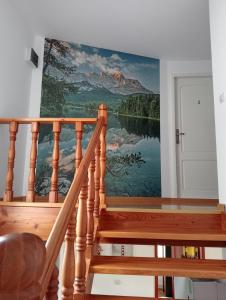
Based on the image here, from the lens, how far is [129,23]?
152 inches

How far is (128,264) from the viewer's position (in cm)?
180

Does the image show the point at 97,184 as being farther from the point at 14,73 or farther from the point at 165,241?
the point at 14,73

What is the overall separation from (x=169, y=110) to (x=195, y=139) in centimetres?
64

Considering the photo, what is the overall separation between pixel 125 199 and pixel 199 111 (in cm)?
199

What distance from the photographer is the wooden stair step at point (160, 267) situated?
1673 mm

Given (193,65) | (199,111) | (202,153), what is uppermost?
(193,65)

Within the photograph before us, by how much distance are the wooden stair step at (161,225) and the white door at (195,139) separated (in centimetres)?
217

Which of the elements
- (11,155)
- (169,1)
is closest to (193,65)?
(169,1)

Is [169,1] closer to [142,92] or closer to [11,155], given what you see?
[142,92]

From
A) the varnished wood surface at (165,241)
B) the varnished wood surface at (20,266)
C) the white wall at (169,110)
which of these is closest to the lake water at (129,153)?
the white wall at (169,110)

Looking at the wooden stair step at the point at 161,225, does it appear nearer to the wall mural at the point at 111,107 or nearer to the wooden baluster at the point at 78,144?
the wooden baluster at the point at 78,144

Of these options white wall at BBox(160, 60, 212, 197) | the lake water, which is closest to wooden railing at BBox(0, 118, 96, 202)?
the lake water

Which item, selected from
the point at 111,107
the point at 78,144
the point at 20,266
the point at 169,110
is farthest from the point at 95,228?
the point at 169,110

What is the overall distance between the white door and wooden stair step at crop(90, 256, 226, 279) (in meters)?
2.68
